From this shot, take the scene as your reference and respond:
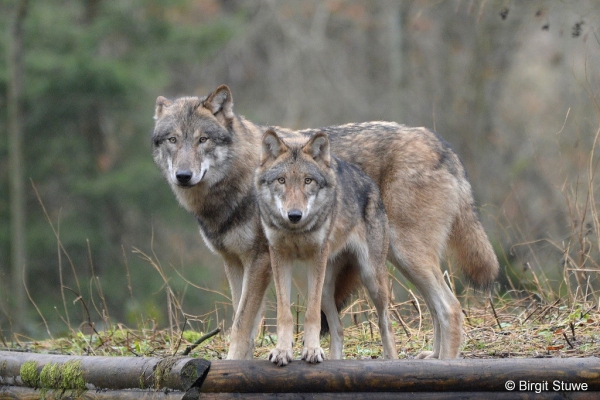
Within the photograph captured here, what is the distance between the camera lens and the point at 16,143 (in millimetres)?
17047

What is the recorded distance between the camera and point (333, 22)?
18953mm

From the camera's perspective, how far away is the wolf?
17.3 ft

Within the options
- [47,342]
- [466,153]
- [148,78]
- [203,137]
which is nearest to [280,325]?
[203,137]

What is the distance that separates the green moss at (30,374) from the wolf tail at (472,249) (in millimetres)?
3473

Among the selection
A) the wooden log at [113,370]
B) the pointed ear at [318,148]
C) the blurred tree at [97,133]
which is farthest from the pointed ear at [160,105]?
the blurred tree at [97,133]

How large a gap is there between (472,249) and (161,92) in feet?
49.4

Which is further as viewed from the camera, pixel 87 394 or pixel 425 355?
pixel 425 355

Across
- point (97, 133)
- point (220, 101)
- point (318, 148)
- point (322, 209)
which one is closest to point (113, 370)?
point (322, 209)

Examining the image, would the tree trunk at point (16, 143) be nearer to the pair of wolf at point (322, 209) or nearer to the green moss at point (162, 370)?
the pair of wolf at point (322, 209)

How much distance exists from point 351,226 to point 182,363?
1.74m

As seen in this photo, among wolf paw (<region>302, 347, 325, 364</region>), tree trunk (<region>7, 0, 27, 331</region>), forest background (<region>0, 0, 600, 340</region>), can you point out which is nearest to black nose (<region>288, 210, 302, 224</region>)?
wolf paw (<region>302, 347, 325, 364</region>)

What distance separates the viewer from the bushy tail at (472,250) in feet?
21.8

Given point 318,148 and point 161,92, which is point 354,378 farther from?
point 161,92

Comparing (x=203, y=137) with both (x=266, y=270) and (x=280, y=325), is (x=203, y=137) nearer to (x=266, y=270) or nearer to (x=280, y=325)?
(x=266, y=270)
